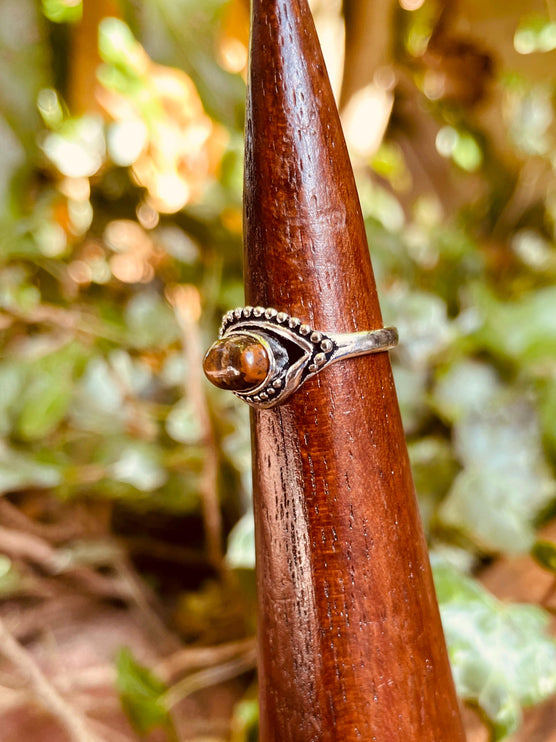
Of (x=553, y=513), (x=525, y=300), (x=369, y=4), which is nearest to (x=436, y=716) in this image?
(x=553, y=513)

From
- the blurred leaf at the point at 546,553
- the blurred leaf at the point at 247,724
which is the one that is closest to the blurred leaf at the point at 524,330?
the blurred leaf at the point at 546,553

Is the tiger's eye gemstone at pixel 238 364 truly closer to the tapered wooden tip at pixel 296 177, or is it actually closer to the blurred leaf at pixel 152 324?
the tapered wooden tip at pixel 296 177

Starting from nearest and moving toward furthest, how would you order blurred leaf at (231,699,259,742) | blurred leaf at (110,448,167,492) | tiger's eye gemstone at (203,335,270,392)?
tiger's eye gemstone at (203,335,270,392) → blurred leaf at (231,699,259,742) → blurred leaf at (110,448,167,492)

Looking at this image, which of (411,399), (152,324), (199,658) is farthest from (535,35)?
(199,658)

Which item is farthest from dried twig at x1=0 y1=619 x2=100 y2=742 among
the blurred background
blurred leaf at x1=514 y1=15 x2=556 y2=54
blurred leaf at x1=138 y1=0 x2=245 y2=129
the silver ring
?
blurred leaf at x1=514 y1=15 x2=556 y2=54

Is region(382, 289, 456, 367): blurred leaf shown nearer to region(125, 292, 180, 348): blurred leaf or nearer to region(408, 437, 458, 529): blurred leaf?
region(408, 437, 458, 529): blurred leaf

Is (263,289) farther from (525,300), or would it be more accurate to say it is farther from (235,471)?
(525,300)

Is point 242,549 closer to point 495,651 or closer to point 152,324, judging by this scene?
point 495,651
